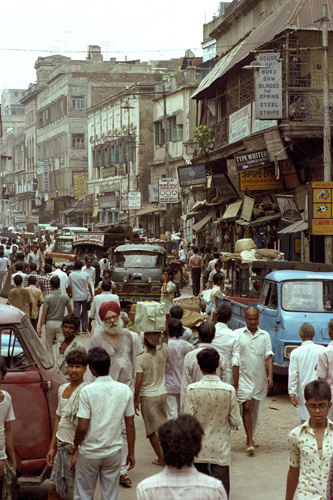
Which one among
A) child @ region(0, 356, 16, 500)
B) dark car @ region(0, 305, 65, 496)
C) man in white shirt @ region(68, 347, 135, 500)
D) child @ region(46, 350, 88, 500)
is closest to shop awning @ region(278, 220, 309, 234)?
dark car @ region(0, 305, 65, 496)

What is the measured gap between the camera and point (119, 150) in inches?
2660

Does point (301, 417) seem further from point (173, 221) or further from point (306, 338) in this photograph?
point (173, 221)

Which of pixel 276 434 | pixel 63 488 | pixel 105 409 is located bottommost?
pixel 276 434

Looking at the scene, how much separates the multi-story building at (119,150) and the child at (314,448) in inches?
1816

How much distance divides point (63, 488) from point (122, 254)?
18.3 metres

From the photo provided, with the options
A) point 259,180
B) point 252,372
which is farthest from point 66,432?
point 259,180

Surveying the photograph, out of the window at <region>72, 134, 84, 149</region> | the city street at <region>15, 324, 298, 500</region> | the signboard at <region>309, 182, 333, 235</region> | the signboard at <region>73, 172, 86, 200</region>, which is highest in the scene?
the window at <region>72, 134, 84, 149</region>

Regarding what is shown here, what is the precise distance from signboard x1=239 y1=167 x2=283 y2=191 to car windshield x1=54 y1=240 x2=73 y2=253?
374 inches

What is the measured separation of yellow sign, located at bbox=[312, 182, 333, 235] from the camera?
64.2ft

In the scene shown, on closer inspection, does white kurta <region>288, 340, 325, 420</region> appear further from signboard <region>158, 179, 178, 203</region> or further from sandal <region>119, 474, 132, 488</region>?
signboard <region>158, 179, 178, 203</region>

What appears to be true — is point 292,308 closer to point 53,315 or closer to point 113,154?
point 53,315

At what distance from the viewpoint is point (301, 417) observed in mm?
8766

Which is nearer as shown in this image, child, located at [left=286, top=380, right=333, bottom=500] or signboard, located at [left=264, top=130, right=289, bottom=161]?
child, located at [left=286, top=380, right=333, bottom=500]

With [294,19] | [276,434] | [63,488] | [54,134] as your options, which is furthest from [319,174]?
[54,134]
